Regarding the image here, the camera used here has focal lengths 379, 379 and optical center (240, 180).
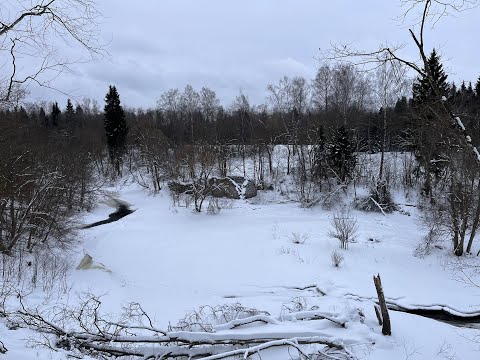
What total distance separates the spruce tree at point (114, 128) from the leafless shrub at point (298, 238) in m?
35.2

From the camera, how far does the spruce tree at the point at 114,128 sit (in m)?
52.6

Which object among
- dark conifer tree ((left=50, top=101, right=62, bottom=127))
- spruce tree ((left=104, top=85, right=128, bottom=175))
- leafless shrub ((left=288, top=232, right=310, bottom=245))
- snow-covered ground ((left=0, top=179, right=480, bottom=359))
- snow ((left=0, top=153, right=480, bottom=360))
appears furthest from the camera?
dark conifer tree ((left=50, top=101, right=62, bottom=127))

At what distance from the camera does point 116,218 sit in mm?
33562

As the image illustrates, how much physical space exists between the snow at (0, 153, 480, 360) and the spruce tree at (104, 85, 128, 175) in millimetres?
25191

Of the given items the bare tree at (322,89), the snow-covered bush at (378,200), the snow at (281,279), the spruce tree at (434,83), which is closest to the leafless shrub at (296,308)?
the snow at (281,279)

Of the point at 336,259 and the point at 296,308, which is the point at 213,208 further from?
the point at 296,308

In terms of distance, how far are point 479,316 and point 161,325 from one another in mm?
11340

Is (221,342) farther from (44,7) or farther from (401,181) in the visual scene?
(401,181)

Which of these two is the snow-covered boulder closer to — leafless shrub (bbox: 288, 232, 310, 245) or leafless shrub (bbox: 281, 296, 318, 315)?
leafless shrub (bbox: 288, 232, 310, 245)

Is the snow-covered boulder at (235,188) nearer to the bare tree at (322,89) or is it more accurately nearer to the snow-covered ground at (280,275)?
the snow-covered ground at (280,275)

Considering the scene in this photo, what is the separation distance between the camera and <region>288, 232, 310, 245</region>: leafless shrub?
2238 cm

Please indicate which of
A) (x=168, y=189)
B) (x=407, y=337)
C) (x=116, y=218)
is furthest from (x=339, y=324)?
(x=168, y=189)

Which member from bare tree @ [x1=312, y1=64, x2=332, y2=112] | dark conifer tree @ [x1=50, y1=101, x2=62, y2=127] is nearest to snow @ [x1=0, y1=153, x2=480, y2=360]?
bare tree @ [x1=312, y1=64, x2=332, y2=112]

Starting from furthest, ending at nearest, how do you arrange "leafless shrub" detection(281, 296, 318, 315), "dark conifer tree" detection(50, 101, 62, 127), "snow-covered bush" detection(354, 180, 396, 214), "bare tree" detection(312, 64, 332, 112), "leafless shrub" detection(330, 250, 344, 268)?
"dark conifer tree" detection(50, 101, 62, 127) < "bare tree" detection(312, 64, 332, 112) < "snow-covered bush" detection(354, 180, 396, 214) < "leafless shrub" detection(330, 250, 344, 268) < "leafless shrub" detection(281, 296, 318, 315)
